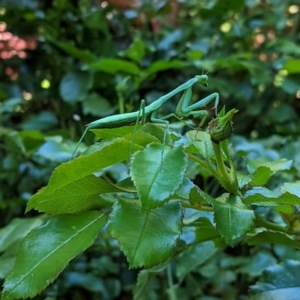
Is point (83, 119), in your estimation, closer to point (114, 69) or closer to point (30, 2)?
point (114, 69)

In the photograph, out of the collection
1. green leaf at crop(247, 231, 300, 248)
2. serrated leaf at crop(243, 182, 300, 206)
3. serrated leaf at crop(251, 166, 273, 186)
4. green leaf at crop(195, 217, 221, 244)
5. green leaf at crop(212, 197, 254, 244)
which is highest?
green leaf at crop(212, 197, 254, 244)

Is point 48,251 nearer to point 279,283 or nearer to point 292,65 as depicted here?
point 279,283

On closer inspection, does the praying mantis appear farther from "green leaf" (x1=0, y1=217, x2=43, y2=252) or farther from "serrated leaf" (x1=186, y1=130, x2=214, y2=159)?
"green leaf" (x1=0, y1=217, x2=43, y2=252)

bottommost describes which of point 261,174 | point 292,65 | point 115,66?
point 292,65

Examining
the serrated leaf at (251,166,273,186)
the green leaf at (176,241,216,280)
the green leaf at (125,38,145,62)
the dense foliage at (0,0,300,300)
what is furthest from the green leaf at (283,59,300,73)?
the serrated leaf at (251,166,273,186)

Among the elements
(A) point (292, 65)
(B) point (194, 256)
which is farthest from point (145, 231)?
(A) point (292, 65)

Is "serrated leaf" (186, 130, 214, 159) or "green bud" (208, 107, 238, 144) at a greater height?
"green bud" (208, 107, 238, 144)
